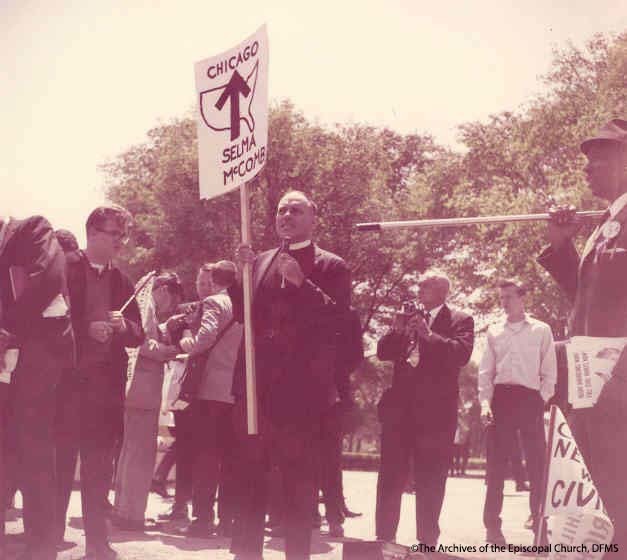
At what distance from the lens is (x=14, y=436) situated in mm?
6074

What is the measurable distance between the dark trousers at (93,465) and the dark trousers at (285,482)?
36.6 inches

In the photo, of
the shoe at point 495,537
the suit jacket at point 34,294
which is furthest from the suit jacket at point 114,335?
the shoe at point 495,537

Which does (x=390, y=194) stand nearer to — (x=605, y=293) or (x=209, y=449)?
(x=209, y=449)

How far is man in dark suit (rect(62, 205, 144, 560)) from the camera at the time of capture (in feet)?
22.9

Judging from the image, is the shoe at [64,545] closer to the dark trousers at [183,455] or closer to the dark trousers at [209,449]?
the dark trousers at [209,449]

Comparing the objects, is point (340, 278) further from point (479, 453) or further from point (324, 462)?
point (479, 453)

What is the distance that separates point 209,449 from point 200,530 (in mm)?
624

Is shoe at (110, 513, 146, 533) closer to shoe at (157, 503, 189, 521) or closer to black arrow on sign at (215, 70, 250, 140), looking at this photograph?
shoe at (157, 503, 189, 521)

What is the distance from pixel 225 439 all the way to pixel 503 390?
102 inches

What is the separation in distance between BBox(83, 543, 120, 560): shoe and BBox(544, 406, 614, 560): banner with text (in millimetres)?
3141

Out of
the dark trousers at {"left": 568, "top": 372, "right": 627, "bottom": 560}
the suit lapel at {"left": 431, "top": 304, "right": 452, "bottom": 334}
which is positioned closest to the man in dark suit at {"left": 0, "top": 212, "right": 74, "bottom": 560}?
the dark trousers at {"left": 568, "top": 372, "right": 627, "bottom": 560}

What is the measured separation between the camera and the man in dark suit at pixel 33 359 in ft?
19.6

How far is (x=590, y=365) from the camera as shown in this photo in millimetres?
4629

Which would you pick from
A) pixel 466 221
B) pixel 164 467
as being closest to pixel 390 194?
pixel 164 467
